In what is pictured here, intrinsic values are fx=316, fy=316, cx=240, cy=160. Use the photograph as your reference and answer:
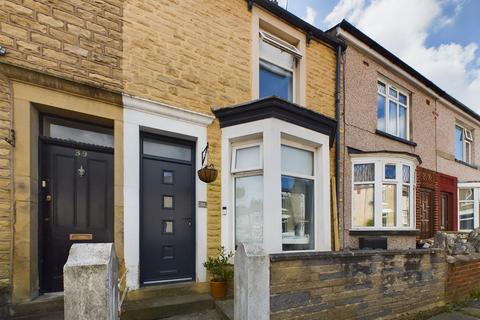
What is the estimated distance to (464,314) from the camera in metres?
5.05

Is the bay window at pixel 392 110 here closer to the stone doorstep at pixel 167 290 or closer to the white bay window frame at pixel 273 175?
the white bay window frame at pixel 273 175

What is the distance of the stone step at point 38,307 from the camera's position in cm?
351

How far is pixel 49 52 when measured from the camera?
13.2 ft

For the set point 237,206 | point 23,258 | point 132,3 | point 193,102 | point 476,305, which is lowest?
point 476,305

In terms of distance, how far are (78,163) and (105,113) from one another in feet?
2.60

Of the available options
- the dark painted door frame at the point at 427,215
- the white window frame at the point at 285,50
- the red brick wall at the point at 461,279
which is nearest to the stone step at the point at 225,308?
the red brick wall at the point at 461,279

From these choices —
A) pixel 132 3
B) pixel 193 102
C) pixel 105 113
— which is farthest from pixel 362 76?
pixel 105 113

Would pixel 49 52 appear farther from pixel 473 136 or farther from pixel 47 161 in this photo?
pixel 473 136

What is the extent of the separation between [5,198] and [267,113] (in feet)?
12.1

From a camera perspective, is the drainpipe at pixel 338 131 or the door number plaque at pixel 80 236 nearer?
the door number plaque at pixel 80 236

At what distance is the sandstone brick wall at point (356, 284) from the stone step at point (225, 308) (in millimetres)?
807

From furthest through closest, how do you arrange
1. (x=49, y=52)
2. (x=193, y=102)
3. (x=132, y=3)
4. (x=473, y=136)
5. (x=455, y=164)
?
(x=473, y=136), (x=455, y=164), (x=193, y=102), (x=132, y=3), (x=49, y=52)

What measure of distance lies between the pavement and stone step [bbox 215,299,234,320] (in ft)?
10.6

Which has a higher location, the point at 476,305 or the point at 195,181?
the point at 195,181
